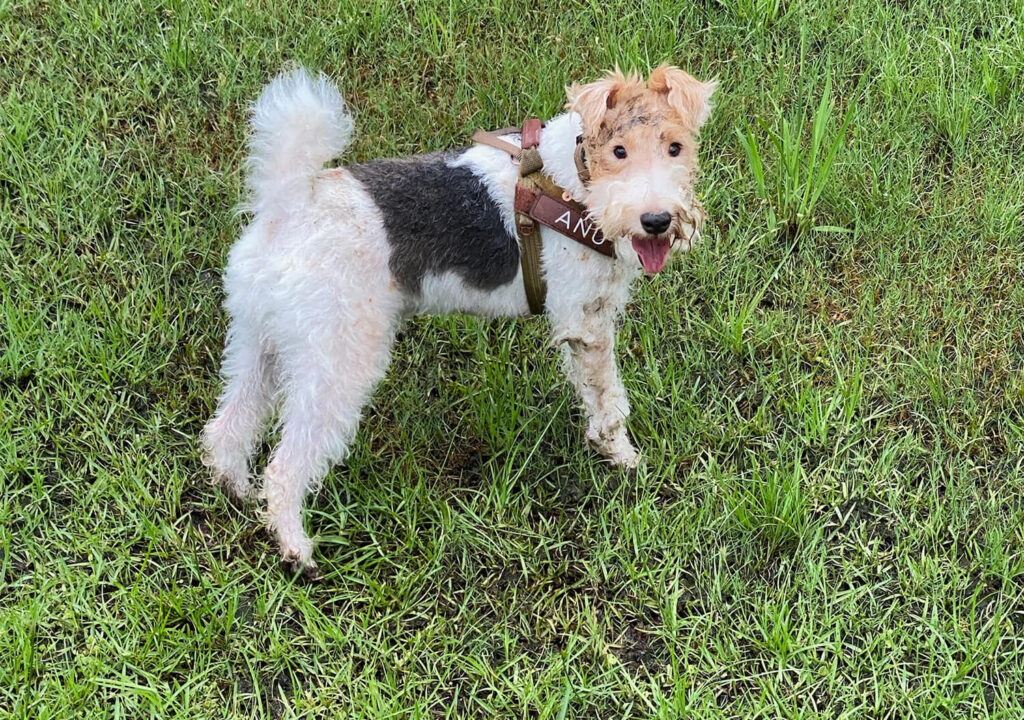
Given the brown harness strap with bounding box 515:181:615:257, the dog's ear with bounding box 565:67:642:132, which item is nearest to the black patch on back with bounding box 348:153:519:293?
the brown harness strap with bounding box 515:181:615:257

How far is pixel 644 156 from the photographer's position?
3279mm

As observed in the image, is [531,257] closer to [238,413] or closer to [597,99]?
[597,99]

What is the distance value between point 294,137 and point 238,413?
1.20m

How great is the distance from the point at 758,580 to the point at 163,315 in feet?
9.77

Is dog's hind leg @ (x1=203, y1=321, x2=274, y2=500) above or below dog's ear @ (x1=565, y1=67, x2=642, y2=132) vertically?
below

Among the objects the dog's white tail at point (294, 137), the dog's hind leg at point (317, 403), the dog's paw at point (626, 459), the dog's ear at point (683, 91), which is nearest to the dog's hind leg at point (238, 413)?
the dog's hind leg at point (317, 403)

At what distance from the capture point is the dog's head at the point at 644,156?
3.21 metres

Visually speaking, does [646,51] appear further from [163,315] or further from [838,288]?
[163,315]

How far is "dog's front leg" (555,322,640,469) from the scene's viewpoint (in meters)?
3.85

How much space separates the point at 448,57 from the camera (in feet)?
18.8

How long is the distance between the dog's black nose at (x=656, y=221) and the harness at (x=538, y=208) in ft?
1.12

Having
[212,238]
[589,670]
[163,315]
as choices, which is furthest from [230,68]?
[589,670]

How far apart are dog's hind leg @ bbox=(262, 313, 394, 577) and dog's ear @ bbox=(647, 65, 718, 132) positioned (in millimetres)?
1310

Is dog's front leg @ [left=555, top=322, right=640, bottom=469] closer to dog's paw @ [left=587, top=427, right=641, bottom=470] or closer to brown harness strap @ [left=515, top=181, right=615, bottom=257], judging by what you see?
dog's paw @ [left=587, top=427, right=641, bottom=470]
